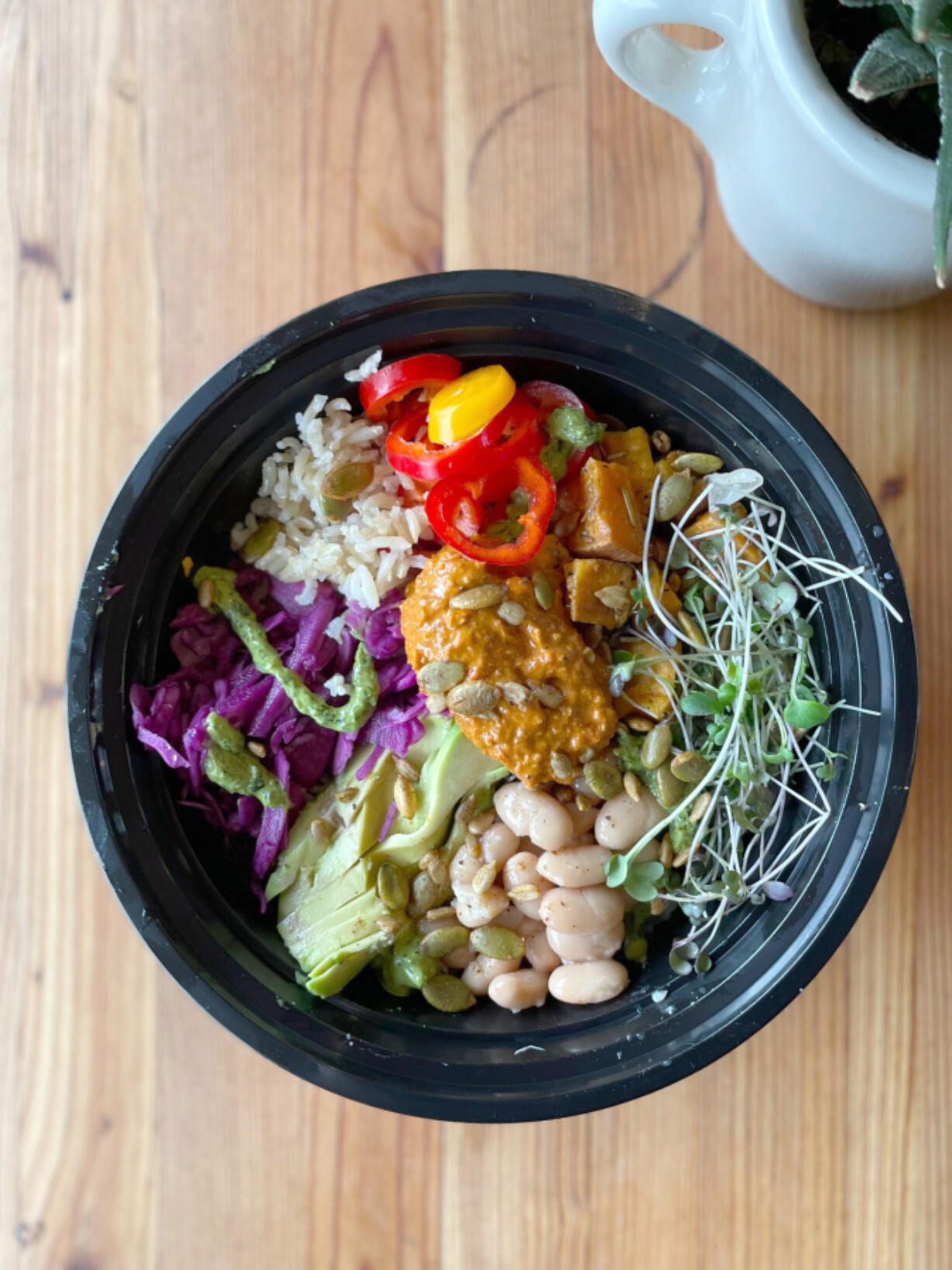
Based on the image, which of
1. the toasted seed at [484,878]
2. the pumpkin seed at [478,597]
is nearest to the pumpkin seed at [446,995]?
the toasted seed at [484,878]

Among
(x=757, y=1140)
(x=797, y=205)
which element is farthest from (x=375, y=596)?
(x=757, y=1140)

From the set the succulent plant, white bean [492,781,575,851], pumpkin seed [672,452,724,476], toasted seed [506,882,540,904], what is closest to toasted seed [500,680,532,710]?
white bean [492,781,575,851]

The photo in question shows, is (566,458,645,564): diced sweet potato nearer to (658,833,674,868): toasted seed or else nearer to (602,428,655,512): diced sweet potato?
(602,428,655,512): diced sweet potato

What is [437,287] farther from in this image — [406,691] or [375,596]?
[406,691]

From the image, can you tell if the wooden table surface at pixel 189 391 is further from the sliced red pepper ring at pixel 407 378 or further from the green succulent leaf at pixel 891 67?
the green succulent leaf at pixel 891 67

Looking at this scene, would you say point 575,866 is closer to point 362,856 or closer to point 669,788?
point 669,788

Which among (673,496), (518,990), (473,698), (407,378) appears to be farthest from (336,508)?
(518,990)
